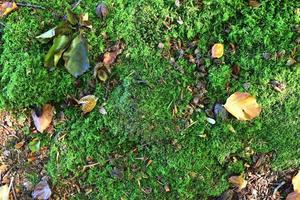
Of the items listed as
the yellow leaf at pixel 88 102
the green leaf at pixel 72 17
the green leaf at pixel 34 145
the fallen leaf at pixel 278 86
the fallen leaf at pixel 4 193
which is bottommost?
the fallen leaf at pixel 4 193

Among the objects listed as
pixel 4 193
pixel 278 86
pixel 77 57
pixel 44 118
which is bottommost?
pixel 4 193

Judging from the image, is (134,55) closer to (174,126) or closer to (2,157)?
(174,126)

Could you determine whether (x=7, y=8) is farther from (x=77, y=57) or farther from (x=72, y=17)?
(x=77, y=57)

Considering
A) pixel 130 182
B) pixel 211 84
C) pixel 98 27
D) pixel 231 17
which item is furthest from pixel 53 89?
pixel 231 17

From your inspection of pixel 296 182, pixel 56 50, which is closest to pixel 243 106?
pixel 296 182

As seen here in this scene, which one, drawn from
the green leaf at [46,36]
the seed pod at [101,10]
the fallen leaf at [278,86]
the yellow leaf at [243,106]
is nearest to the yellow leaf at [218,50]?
the yellow leaf at [243,106]

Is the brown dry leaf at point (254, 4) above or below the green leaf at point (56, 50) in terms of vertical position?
above

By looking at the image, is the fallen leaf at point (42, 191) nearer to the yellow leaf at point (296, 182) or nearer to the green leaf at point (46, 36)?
the green leaf at point (46, 36)
